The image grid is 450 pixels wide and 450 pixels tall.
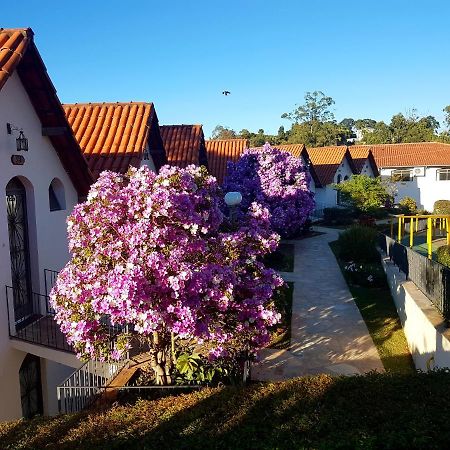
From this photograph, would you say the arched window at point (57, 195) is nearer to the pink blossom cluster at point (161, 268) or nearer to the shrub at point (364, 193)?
the pink blossom cluster at point (161, 268)

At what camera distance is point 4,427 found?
5195 millimetres

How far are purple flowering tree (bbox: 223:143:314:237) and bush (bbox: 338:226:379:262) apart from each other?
2.51 metres

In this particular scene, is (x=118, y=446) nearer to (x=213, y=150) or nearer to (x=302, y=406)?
(x=302, y=406)

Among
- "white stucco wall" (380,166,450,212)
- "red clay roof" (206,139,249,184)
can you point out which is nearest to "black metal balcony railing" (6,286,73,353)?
"red clay roof" (206,139,249,184)

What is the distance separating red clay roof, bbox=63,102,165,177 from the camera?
12398 millimetres

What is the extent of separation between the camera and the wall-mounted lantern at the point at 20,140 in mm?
8289

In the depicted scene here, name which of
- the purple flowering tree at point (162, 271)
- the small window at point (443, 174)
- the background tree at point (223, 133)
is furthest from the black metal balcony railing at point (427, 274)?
the background tree at point (223, 133)

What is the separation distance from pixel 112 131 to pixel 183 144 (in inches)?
245

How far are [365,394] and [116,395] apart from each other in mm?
3589

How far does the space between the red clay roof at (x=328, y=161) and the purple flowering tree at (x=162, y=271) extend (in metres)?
29.6

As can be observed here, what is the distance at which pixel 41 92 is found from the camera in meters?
9.19

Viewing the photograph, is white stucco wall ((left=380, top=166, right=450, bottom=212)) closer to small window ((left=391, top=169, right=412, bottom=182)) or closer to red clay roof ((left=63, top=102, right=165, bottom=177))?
small window ((left=391, top=169, right=412, bottom=182))

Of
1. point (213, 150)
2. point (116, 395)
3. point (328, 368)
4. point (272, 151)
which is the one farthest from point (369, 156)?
point (116, 395)

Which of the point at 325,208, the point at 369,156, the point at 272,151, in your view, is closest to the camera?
the point at 272,151
